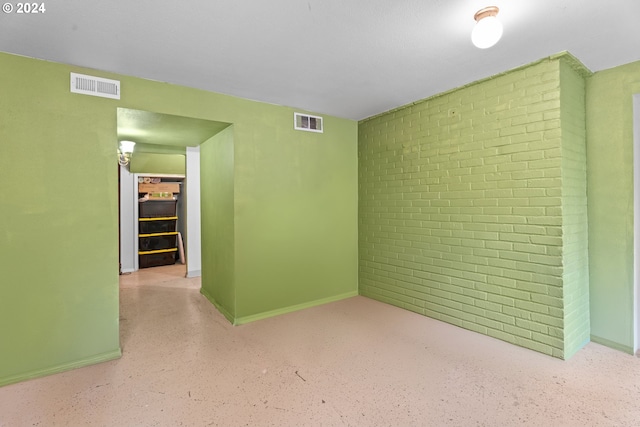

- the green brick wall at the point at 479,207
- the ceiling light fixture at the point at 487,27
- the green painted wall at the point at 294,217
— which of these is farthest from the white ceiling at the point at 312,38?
the green painted wall at the point at 294,217

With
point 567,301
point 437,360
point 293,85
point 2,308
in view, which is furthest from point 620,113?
point 2,308

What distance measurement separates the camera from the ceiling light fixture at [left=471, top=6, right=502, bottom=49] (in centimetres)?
173

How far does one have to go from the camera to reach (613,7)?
5.78ft

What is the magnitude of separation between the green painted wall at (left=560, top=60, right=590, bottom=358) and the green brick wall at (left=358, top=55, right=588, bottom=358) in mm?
66

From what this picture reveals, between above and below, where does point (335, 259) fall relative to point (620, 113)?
below

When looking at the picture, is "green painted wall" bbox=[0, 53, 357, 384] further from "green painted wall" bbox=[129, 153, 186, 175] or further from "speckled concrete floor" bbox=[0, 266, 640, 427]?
"green painted wall" bbox=[129, 153, 186, 175]

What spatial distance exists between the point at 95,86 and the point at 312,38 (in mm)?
1864

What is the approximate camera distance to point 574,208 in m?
2.48

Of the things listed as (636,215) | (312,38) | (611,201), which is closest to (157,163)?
(312,38)

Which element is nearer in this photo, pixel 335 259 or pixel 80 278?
pixel 80 278

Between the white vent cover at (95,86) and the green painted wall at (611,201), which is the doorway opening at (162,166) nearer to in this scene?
the white vent cover at (95,86)

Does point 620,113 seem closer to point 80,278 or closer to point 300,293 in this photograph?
point 300,293

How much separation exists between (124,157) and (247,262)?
10.9 feet

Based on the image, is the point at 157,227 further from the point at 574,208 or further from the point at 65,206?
Result: the point at 574,208
